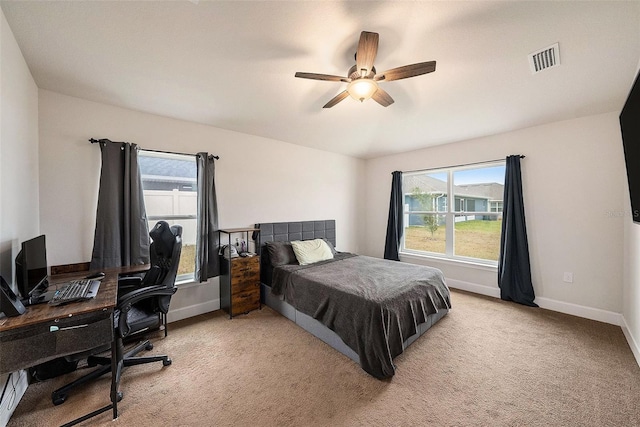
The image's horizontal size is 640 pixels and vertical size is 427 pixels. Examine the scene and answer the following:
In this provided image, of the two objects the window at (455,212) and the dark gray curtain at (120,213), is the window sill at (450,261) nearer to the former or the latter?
the window at (455,212)

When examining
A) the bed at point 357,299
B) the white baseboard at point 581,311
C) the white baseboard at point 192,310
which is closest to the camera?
the bed at point 357,299

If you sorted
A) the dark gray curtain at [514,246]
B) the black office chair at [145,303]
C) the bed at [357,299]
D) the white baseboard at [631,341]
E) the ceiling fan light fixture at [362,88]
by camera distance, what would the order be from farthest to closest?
the dark gray curtain at [514,246], the white baseboard at [631,341], the bed at [357,299], the ceiling fan light fixture at [362,88], the black office chair at [145,303]

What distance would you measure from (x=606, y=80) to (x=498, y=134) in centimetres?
130

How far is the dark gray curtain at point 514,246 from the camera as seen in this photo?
3320 millimetres

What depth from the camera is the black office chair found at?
Answer: 1.75m

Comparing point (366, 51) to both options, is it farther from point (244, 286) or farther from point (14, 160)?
point (244, 286)

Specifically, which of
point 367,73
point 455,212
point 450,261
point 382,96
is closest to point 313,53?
point 367,73

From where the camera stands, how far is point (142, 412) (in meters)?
1.63

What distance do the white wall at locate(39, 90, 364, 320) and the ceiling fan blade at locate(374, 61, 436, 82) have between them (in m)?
1.84

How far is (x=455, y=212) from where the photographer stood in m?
4.25

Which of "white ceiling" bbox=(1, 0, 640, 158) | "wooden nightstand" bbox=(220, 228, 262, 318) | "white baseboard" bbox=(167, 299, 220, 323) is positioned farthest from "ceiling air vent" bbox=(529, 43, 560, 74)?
"white baseboard" bbox=(167, 299, 220, 323)

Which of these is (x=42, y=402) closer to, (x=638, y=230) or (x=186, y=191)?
(x=186, y=191)

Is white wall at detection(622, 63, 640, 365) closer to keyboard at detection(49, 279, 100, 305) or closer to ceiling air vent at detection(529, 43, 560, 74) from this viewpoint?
ceiling air vent at detection(529, 43, 560, 74)

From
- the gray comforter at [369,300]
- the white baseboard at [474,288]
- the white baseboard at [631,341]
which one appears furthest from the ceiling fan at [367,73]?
the white baseboard at [474,288]
